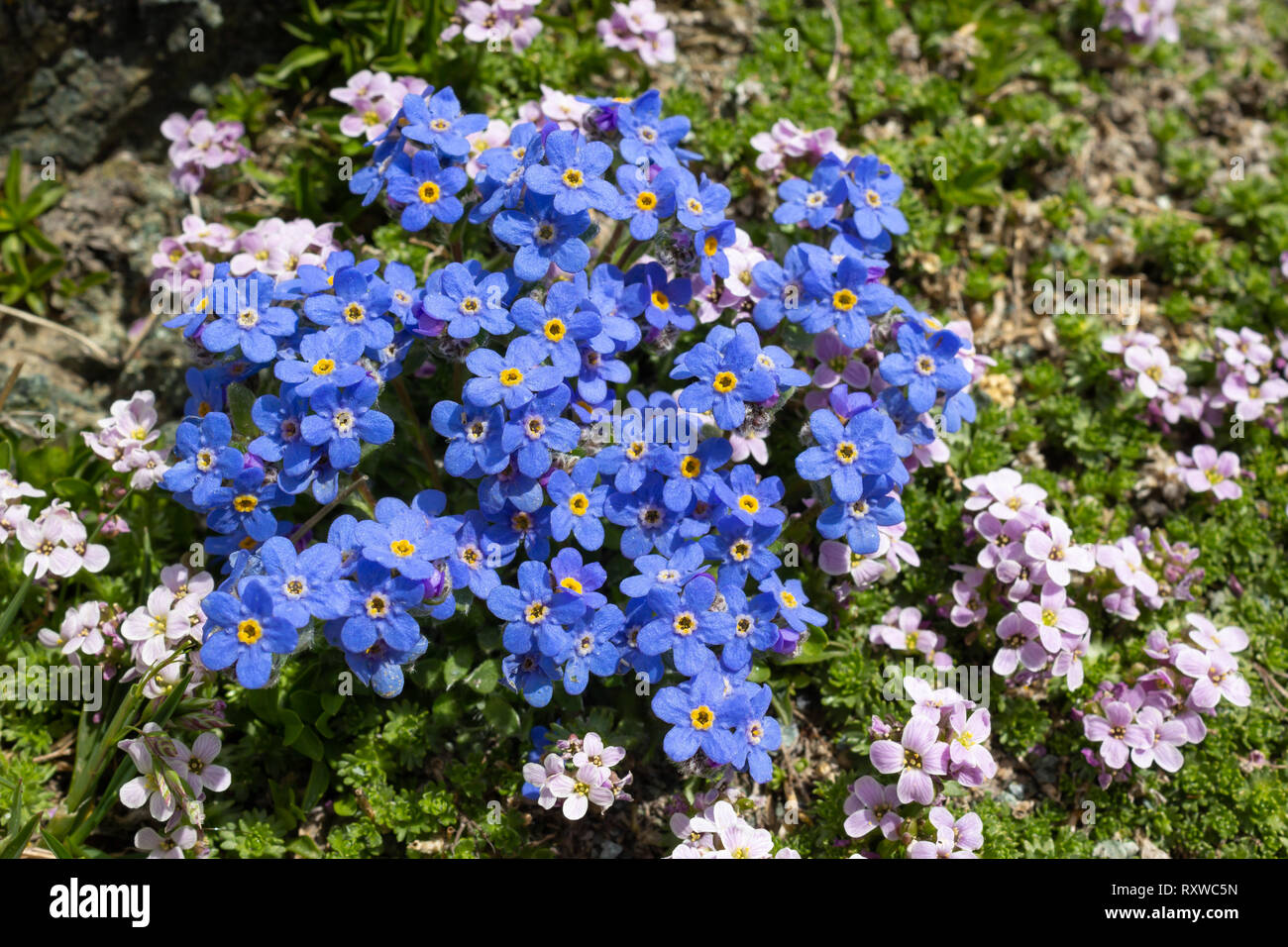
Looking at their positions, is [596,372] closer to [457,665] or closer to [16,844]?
[457,665]

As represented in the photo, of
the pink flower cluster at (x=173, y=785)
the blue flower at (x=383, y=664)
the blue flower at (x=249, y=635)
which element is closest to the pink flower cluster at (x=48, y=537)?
the pink flower cluster at (x=173, y=785)

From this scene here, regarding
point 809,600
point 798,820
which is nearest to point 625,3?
point 809,600

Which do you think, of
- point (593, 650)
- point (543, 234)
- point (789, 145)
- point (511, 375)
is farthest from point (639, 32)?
point (593, 650)

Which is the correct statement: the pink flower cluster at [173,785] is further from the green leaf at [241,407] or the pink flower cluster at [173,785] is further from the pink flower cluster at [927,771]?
the pink flower cluster at [927,771]

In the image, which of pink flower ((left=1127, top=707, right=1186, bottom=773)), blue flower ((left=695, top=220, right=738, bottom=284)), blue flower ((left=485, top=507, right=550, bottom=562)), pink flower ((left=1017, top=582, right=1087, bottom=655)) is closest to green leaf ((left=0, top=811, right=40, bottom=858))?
blue flower ((left=485, top=507, right=550, bottom=562))

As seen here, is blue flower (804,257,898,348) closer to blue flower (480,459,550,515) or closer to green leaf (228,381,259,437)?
blue flower (480,459,550,515)

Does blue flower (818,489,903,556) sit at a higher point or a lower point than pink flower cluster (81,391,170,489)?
higher
